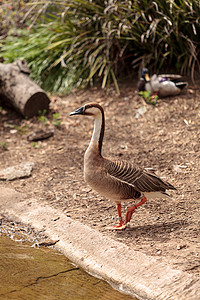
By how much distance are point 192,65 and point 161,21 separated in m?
0.98

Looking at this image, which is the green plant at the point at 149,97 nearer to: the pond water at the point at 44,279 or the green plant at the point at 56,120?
the green plant at the point at 56,120

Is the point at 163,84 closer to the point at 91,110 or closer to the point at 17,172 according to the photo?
the point at 17,172

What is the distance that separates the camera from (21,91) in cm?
695

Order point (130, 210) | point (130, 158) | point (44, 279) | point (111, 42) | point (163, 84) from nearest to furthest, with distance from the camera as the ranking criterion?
point (44, 279)
point (130, 210)
point (130, 158)
point (163, 84)
point (111, 42)

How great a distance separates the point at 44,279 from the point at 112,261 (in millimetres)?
533

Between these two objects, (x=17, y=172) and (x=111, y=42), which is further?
(x=111, y=42)

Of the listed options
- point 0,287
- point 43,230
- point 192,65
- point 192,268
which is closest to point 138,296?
point 192,268

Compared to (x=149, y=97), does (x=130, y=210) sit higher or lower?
lower

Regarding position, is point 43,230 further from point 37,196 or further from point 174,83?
point 174,83

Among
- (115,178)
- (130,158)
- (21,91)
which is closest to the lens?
(115,178)

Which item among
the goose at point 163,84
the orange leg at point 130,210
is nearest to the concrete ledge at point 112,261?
the orange leg at point 130,210

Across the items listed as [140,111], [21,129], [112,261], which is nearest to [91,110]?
[112,261]

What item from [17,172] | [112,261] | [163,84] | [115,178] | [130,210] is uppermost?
[163,84]

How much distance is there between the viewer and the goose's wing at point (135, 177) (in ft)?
11.1
